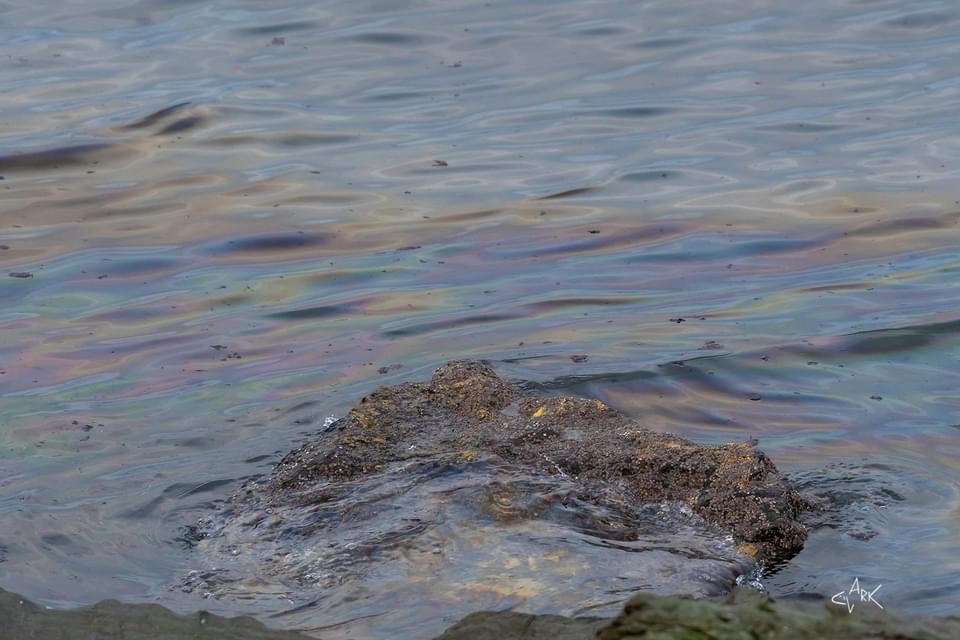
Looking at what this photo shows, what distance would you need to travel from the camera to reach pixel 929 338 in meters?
7.07

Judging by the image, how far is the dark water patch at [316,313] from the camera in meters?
7.61

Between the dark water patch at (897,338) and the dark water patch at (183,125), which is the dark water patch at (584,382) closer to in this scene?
the dark water patch at (897,338)

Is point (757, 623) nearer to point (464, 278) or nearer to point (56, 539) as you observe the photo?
point (56, 539)

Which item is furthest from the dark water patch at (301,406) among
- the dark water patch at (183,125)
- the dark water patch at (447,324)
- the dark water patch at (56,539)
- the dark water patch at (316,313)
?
the dark water patch at (183,125)

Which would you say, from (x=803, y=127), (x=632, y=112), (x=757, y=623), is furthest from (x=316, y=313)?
(x=757, y=623)

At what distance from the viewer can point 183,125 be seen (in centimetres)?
1125

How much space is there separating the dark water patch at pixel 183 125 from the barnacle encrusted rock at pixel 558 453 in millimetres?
6318

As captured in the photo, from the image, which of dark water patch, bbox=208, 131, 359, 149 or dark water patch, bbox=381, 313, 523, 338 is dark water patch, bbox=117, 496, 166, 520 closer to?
dark water patch, bbox=381, 313, 523, 338

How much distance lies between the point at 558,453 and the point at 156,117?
7.50 meters

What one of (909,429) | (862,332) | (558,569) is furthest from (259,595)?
(862,332)

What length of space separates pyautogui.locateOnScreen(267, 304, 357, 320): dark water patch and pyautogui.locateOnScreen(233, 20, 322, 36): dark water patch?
714 centimetres

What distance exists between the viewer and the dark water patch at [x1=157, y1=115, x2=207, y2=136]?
436 inches

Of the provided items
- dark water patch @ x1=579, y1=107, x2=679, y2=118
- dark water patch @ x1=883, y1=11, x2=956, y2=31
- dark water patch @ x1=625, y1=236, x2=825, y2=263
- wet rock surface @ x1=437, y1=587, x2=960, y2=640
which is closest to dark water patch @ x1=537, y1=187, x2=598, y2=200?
dark water patch @ x1=625, y1=236, x2=825, y2=263

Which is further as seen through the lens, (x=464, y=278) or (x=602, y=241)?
(x=602, y=241)
